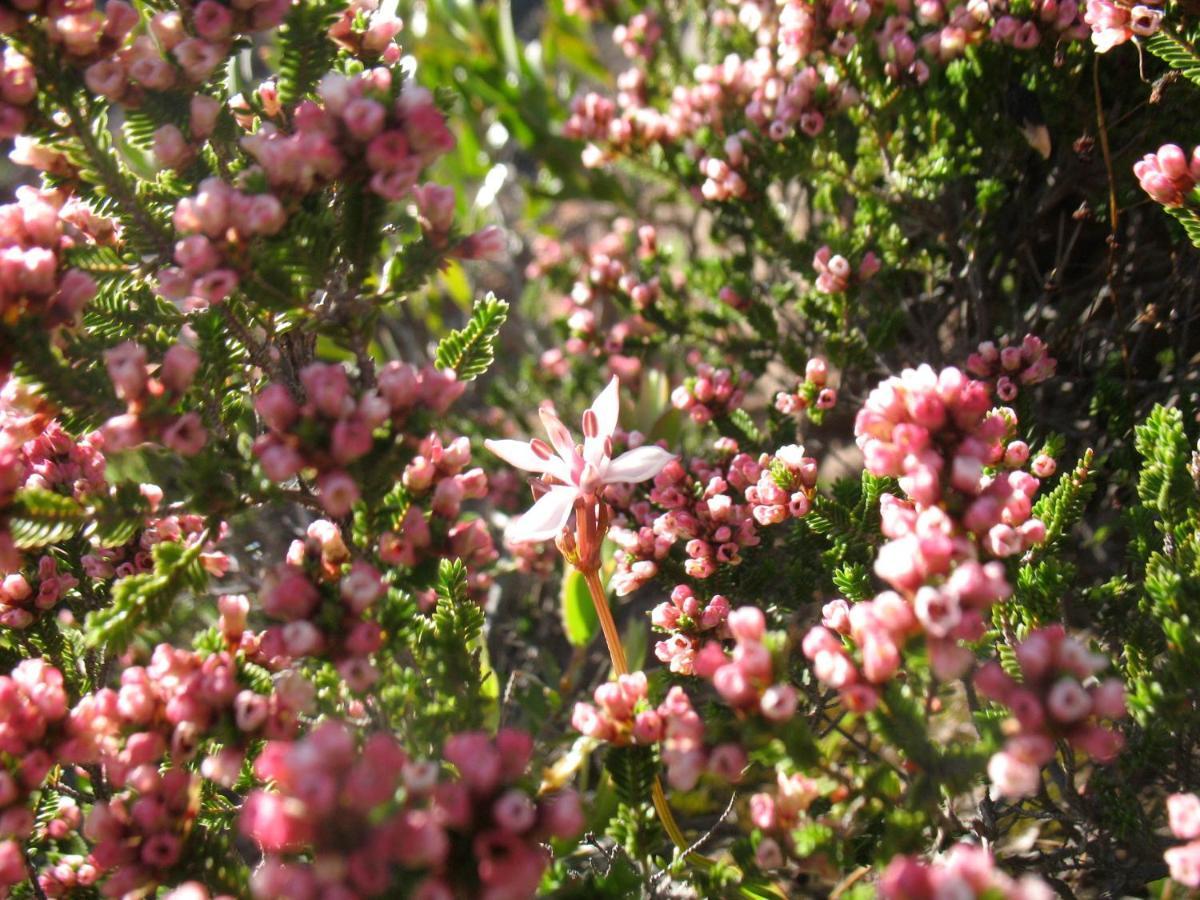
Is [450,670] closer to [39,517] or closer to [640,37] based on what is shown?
[39,517]

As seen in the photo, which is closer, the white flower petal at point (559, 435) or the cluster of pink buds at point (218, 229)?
the cluster of pink buds at point (218, 229)

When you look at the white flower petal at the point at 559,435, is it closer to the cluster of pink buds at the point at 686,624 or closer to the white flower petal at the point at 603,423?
the white flower petal at the point at 603,423

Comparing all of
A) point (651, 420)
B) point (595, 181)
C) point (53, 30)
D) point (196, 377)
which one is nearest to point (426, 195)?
point (196, 377)

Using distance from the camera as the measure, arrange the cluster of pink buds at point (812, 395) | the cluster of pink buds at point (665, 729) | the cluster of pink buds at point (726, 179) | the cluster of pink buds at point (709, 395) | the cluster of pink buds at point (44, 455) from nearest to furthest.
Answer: the cluster of pink buds at point (665, 729)
the cluster of pink buds at point (44, 455)
the cluster of pink buds at point (812, 395)
the cluster of pink buds at point (709, 395)
the cluster of pink buds at point (726, 179)

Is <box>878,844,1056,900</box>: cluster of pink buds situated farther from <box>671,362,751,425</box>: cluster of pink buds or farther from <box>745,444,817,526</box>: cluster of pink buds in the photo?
<box>671,362,751,425</box>: cluster of pink buds

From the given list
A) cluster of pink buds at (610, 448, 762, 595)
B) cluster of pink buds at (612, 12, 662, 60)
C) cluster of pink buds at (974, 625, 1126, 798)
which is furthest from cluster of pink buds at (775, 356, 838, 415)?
cluster of pink buds at (612, 12, 662, 60)

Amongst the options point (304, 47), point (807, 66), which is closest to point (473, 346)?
point (304, 47)

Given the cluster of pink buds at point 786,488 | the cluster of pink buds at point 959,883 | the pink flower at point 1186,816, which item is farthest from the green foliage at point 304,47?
the pink flower at point 1186,816
